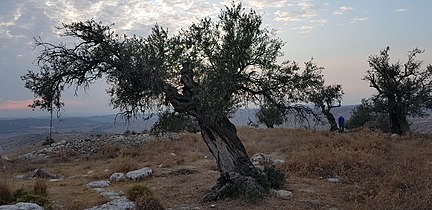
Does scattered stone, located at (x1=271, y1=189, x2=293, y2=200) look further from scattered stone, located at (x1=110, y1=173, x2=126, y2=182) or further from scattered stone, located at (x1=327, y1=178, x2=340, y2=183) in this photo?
scattered stone, located at (x1=110, y1=173, x2=126, y2=182)

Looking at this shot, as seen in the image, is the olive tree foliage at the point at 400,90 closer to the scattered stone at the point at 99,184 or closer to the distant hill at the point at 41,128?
the distant hill at the point at 41,128

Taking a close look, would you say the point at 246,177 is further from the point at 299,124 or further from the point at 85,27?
the point at 85,27

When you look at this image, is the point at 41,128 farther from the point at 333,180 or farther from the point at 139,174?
the point at 333,180

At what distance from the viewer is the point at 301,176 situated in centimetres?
1600

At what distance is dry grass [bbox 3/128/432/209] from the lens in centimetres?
1133

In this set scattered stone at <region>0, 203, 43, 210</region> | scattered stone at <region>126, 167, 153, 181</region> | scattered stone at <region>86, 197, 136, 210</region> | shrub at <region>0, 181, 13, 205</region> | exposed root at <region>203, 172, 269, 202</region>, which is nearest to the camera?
scattered stone at <region>0, 203, 43, 210</region>

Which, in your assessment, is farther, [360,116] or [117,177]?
[360,116]

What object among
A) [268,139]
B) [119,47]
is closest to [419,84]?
[268,139]

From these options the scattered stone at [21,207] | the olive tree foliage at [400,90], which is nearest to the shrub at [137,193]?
the scattered stone at [21,207]

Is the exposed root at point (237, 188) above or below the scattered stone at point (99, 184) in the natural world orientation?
above

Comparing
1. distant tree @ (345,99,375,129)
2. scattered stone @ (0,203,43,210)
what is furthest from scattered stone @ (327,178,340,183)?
distant tree @ (345,99,375,129)

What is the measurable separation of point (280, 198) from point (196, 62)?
504 centimetres

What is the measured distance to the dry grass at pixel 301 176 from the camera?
11331mm

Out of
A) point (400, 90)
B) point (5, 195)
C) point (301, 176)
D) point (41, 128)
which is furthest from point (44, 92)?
point (41, 128)
